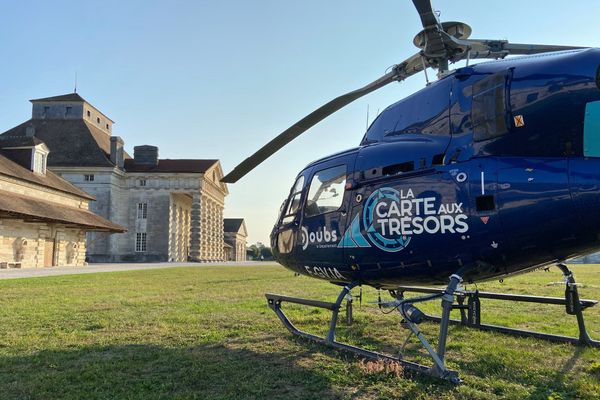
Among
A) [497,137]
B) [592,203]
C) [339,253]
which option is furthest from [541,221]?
[339,253]

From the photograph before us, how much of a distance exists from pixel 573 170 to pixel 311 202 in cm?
399

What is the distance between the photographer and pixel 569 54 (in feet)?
17.6

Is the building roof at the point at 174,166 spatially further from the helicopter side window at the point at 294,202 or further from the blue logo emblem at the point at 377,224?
the blue logo emblem at the point at 377,224

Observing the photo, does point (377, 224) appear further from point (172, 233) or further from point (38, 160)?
point (172, 233)

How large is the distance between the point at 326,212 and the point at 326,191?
1.19 ft

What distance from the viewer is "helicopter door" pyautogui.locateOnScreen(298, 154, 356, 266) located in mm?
7109

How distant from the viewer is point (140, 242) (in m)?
70.6

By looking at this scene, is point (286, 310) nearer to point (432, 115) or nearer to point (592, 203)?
point (432, 115)

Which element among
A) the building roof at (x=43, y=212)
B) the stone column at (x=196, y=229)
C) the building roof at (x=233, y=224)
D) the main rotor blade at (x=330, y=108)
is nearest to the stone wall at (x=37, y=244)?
the building roof at (x=43, y=212)

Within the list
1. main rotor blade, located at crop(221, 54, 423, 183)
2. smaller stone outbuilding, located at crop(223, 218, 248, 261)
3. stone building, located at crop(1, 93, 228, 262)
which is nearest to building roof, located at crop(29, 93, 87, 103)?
stone building, located at crop(1, 93, 228, 262)

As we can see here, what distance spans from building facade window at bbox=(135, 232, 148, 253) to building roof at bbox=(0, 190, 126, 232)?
851 inches

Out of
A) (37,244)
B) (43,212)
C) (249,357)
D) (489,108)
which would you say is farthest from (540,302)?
(37,244)

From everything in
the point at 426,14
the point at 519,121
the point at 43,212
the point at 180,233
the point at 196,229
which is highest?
the point at 196,229

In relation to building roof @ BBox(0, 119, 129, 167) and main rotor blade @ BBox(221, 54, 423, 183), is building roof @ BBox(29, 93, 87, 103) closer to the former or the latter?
building roof @ BBox(0, 119, 129, 167)
